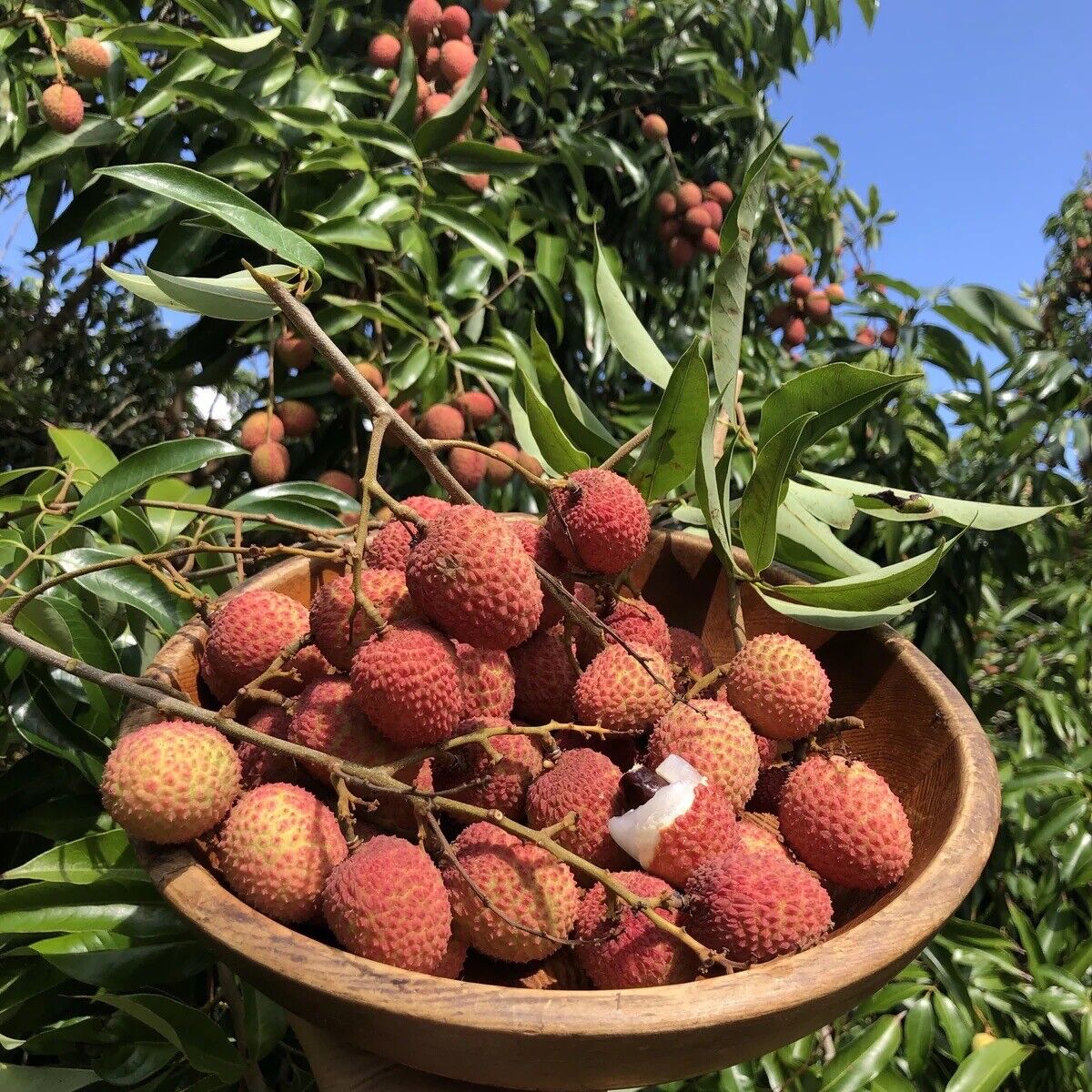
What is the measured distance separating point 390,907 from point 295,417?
1.02 meters

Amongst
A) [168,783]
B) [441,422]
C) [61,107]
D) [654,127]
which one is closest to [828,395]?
[168,783]

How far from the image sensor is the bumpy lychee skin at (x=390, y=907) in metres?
0.49

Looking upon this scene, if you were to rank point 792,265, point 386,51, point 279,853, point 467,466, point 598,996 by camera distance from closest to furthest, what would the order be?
point 598,996 → point 279,853 → point 467,466 → point 386,51 → point 792,265

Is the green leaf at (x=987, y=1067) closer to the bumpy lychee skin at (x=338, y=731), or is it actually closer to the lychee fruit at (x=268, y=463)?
the bumpy lychee skin at (x=338, y=731)

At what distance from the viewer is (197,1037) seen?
2.30 ft

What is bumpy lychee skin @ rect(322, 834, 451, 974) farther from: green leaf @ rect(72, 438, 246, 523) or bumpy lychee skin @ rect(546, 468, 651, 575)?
green leaf @ rect(72, 438, 246, 523)

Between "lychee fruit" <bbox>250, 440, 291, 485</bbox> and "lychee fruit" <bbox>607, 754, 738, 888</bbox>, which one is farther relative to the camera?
"lychee fruit" <bbox>250, 440, 291, 485</bbox>

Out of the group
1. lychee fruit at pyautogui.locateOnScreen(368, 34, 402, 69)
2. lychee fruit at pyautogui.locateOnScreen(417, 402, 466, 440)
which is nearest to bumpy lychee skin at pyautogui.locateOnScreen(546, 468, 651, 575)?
lychee fruit at pyautogui.locateOnScreen(417, 402, 466, 440)

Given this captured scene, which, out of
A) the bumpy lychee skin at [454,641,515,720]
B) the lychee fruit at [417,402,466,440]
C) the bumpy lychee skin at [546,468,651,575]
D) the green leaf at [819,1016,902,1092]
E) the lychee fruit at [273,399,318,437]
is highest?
the lychee fruit at [417,402,466,440]

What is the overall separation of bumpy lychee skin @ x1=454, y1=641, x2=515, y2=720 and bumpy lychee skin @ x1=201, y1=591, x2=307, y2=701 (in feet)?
0.49

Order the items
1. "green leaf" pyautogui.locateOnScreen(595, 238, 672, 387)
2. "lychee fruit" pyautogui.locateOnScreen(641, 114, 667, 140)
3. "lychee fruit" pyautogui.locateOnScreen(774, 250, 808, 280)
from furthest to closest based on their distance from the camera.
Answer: "lychee fruit" pyautogui.locateOnScreen(774, 250, 808, 280)
"lychee fruit" pyautogui.locateOnScreen(641, 114, 667, 140)
"green leaf" pyautogui.locateOnScreen(595, 238, 672, 387)

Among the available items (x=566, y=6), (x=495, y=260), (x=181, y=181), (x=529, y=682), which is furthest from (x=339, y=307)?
(x=566, y=6)

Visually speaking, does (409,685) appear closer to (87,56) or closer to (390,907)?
(390,907)

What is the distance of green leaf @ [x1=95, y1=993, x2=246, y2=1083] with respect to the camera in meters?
0.68
